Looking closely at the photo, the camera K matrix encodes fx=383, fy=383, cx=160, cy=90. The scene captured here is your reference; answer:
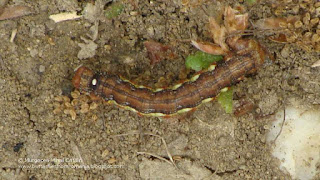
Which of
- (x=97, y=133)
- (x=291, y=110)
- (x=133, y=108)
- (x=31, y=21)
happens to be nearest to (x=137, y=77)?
(x=133, y=108)

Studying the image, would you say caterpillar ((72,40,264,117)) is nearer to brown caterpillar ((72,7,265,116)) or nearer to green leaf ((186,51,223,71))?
brown caterpillar ((72,7,265,116))

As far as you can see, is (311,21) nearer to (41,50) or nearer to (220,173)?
(220,173)

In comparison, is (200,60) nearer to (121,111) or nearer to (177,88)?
(177,88)

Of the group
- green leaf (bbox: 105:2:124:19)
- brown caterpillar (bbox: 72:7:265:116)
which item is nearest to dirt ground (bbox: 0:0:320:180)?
Answer: green leaf (bbox: 105:2:124:19)

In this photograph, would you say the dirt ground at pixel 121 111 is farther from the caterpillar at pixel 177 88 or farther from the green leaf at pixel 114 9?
the caterpillar at pixel 177 88

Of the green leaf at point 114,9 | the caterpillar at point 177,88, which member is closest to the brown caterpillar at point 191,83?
the caterpillar at point 177,88
